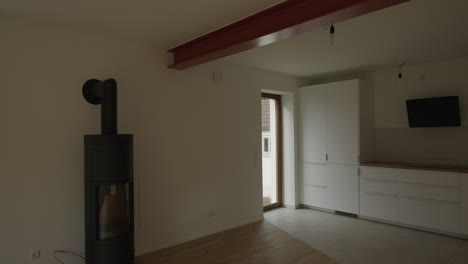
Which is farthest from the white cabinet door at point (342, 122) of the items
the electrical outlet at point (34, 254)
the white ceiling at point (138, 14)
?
the electrical outlet at point (34, 254)

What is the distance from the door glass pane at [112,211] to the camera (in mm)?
2523

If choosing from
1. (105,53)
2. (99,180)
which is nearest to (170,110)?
(105,53)

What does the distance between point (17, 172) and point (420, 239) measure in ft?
15.7

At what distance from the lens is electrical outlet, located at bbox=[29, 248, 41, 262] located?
8.31ft

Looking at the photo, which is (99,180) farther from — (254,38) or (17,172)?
(254,38)

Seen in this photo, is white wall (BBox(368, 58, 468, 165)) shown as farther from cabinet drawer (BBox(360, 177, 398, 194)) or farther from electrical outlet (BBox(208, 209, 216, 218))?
electrical outlet (BBox(208, 209, 216, 218))

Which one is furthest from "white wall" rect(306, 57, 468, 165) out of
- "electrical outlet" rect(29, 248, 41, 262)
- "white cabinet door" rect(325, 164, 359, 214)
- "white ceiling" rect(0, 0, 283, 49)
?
"electrical outlet" rect(29, 248, 41, 262)

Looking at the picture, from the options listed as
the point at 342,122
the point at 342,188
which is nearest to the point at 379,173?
the point at 342,188

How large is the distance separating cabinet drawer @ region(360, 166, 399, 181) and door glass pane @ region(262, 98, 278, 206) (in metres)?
1.58

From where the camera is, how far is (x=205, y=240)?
370 cm

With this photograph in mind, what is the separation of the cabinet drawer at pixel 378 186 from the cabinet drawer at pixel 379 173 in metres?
0.06

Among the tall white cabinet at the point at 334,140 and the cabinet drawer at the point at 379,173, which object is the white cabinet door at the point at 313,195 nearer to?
the tall white cabinet at the point at 334,140

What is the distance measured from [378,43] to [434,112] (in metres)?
1.67

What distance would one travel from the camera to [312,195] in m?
5.19
